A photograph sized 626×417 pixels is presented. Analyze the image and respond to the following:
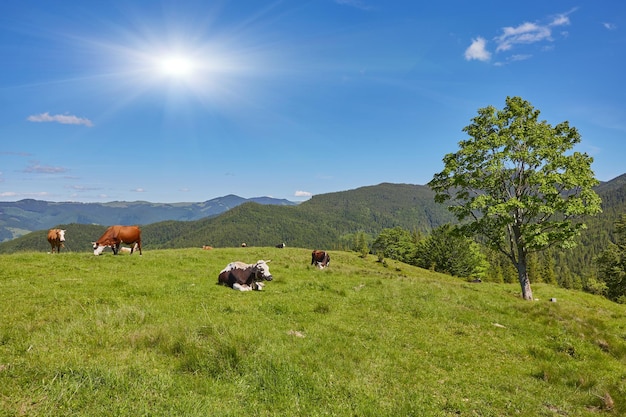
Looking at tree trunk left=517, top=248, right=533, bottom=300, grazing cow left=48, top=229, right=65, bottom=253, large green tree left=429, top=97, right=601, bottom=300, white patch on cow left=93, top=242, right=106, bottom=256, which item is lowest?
tree trunk left=517, top=248, right=533, bottom=300

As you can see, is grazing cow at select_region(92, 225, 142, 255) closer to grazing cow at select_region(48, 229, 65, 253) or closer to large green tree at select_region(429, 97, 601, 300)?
grazing cow at select_region(48, 229, 65, 253)

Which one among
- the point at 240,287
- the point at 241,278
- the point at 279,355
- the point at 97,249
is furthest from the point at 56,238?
the point at 279,355

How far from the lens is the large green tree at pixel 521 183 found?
68.4 ft

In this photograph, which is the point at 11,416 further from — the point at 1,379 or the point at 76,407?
the point at 1,379

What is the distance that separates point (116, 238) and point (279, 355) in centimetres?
2169

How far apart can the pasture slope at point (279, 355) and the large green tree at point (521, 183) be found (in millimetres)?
7728

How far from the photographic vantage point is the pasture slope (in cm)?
621

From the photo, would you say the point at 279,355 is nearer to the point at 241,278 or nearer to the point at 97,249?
the point at 241,278

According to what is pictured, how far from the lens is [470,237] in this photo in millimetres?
25250

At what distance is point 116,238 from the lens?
80.3ft

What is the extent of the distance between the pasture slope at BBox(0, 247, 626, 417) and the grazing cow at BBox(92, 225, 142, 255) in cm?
796

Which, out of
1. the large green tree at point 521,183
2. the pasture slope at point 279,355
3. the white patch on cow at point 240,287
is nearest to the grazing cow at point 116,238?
the pasture slope at point 279,355

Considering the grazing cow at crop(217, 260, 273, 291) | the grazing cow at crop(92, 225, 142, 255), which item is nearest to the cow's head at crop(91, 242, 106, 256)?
the grazing cow at crop(92, 225, 142, 255)

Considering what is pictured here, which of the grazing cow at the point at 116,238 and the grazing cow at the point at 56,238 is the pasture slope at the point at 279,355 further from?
the grazing cow at the point at 56,238
